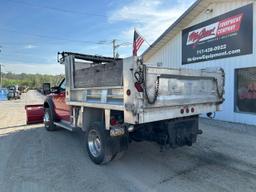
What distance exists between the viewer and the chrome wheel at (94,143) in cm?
527

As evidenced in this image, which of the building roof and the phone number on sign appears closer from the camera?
the phone number on sign

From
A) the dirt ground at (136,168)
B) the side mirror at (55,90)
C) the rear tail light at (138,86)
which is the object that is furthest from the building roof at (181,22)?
the rear tail light at (138,86)

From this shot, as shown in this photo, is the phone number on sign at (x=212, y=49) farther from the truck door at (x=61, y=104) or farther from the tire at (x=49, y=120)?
the tire at (x=49, y=120)

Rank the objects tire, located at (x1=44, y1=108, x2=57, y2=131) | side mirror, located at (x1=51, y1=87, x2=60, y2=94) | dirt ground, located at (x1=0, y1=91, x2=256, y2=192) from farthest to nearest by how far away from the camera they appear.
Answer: tire, located at (x1=44, y1=108, x2=57, y2=131)
side mirror, located at (x1=51, y1=87, x2=60, y2=94)
dirt ground, located at (x1=0, y1=91, x2=256, y2=192)

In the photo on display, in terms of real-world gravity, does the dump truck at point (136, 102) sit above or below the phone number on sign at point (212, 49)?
below

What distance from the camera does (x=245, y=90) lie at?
9.73 meters

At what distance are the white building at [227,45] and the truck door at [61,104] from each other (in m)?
3.71

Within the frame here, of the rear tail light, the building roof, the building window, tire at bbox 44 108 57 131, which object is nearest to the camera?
the rear tail light

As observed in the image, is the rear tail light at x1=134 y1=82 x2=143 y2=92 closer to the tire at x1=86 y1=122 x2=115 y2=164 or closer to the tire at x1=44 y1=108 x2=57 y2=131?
the tire at x1=86 y1=122 x2=115 y2=164

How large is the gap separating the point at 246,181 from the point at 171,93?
2076mm

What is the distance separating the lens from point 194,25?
488 inches

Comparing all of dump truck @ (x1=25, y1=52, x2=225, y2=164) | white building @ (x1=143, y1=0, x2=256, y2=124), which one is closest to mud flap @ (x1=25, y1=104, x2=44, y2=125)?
dump truck @ (x1=25, y1=52, x2=225, y2=164)

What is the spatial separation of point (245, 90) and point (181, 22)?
207 inches

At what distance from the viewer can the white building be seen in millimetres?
9461
